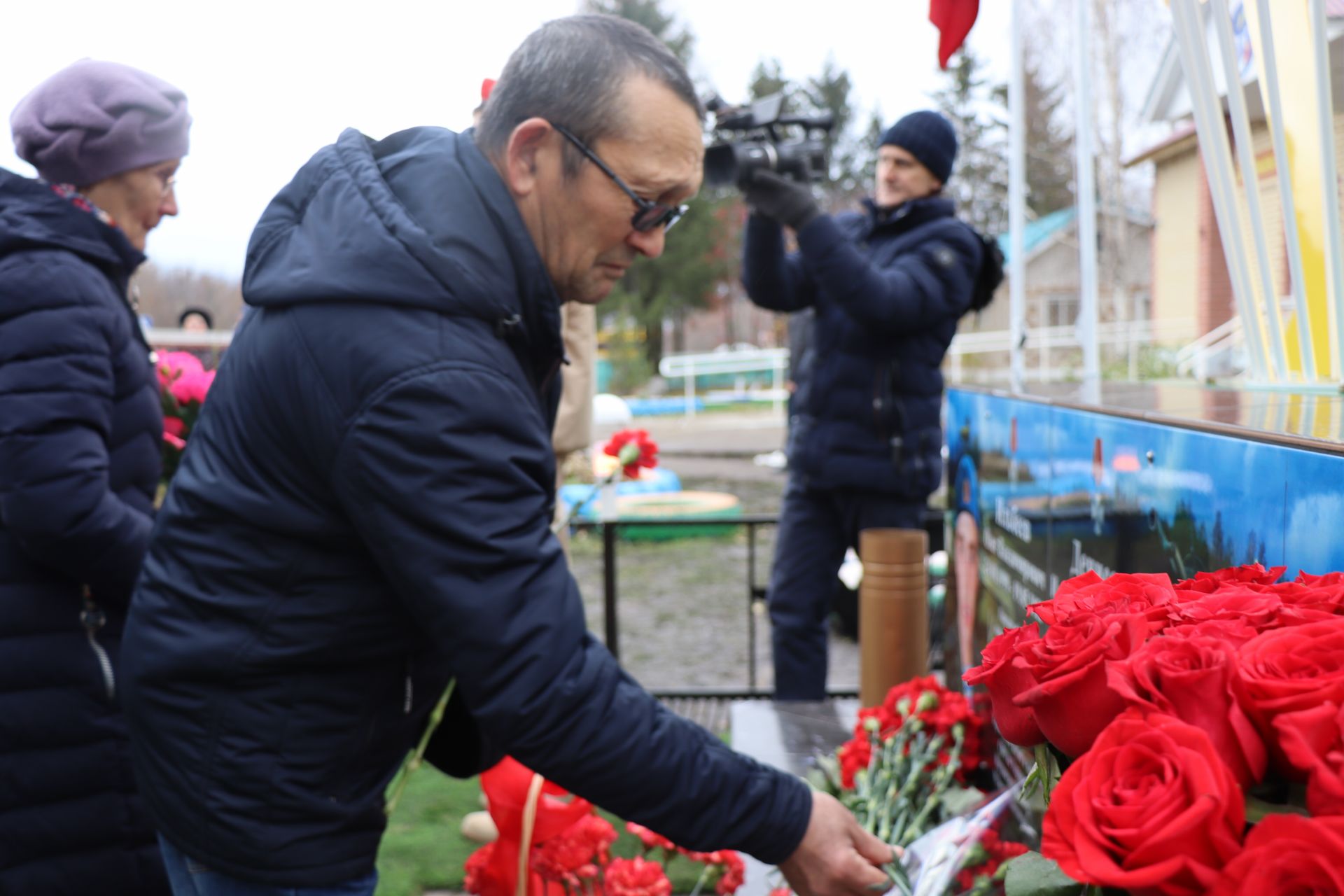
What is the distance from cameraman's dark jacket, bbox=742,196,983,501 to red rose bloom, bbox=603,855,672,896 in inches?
71.3

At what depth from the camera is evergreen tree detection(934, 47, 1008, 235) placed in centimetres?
3397

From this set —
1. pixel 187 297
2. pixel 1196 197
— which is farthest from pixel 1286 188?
pixel 1196 197

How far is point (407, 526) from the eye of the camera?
1.37 metres

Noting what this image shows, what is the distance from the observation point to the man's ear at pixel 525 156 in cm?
155

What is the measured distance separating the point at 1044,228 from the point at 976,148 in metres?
11.9

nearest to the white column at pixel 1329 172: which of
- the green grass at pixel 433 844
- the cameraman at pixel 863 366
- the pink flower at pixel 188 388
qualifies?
the cameraman at pixel 863 366

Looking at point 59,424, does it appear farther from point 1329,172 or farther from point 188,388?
point 1329,172

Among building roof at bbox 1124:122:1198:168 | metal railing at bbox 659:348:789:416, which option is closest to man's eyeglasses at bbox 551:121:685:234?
building roof at bbox 1124:122:1198:168

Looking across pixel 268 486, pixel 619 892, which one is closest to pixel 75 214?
pixel 268 486

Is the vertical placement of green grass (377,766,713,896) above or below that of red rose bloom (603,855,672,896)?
below

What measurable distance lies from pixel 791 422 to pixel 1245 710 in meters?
3.38

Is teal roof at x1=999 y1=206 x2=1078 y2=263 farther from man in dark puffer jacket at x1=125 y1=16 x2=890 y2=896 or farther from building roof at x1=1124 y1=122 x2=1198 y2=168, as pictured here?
man in dark puffer jacket at x1=125 y1=16 x2=890 y2=896

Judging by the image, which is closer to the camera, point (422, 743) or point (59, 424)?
A: point (422, 743)

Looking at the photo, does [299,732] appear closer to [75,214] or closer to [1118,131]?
[75,214]
